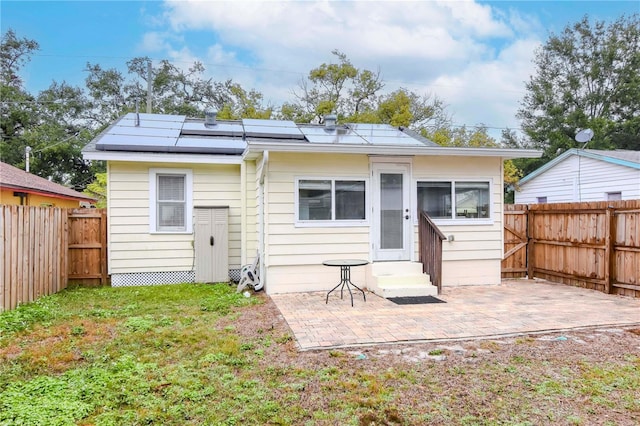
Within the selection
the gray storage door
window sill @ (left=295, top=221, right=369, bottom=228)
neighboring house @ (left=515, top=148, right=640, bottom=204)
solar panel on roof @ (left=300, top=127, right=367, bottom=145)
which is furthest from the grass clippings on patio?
neighboring house @ (left=515, top=148, right=640, bottom=204)

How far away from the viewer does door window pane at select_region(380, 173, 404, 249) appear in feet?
23.4

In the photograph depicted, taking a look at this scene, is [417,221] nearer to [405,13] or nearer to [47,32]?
[405,13]

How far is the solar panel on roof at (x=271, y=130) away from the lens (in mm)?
9156

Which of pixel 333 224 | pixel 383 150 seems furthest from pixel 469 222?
pixel 333 224

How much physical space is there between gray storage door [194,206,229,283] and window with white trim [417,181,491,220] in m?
3.72

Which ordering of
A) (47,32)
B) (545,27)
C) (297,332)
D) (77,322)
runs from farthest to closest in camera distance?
(545,27) < (47,32) < (77,322) < (297,332)

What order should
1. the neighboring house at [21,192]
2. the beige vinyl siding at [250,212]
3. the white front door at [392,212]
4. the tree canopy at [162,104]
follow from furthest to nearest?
the tree canopy at [162,104], the neighboring house at [21,192], the beige vinyl siding at [250,212], the white front door at [392,212]

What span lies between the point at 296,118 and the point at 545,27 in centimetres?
1862

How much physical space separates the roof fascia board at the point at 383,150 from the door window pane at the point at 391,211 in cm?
55

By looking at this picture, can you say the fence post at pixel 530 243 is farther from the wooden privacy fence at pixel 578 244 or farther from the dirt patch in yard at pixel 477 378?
the dirt patch in yard at pixel 477 378

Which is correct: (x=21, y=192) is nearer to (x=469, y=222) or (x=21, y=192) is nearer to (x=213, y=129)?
(x=213, y=129)

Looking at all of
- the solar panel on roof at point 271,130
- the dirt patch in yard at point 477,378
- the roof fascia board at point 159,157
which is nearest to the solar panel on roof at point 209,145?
the roof fascia board at point 159,157

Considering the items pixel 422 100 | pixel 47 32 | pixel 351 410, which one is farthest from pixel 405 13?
pixel 47 32

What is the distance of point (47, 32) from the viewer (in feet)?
65.0
